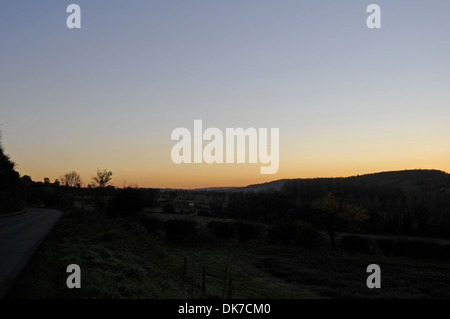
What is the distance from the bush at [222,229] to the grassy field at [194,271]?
159 inches

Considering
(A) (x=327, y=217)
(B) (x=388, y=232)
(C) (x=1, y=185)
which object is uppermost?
(C) (x=1, y=185)

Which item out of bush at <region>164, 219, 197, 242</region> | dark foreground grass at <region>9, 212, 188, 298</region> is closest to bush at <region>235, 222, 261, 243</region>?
bush at <region>164, 219, 197, 242</region>

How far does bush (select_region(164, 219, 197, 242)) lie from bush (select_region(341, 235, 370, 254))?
22463 mm

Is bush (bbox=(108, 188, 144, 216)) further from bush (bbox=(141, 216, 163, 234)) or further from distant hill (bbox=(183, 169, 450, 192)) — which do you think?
distant hill (bbox=(183, 169, 450, 192))

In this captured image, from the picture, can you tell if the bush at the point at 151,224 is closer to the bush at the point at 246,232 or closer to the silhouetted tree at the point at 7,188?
the bush at the point at 246,232

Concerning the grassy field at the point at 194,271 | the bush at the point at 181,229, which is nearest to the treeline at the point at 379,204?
the bush at the point at 181,229

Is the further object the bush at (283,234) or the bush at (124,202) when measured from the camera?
the bush at (283,234)

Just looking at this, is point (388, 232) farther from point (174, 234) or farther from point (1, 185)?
point (1, 185)

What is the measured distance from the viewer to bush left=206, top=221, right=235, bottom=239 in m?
58.7

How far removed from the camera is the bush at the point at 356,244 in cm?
5231

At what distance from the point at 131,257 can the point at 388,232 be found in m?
68.5

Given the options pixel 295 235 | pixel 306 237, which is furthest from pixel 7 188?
pixel 306 237
